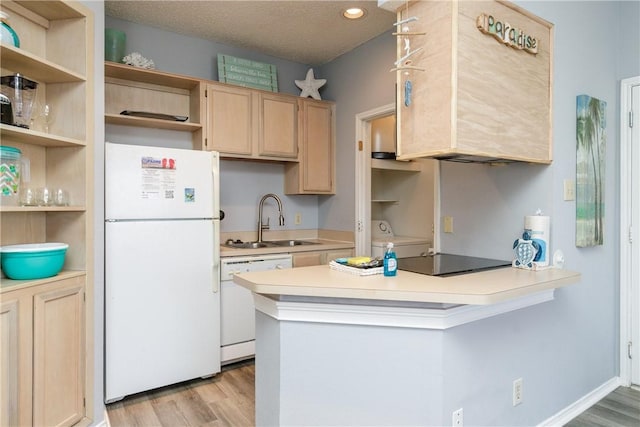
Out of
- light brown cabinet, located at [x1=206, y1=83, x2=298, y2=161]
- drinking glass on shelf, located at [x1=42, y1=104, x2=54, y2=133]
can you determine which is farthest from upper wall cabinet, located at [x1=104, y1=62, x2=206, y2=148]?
drinking glass on shelf, located at [x1=42, y1=104, x2=54, y2=133]

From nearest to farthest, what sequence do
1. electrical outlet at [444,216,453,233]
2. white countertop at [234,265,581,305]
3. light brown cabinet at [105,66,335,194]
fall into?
1. white countertop at [234,265,581,305]
2. electrical outlet at [444,216,453,233]
3. light brown cabinet at [105,66,335,194]

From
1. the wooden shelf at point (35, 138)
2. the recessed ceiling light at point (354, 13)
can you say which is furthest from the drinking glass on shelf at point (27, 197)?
the recessed ceiling light at point (354, 13)

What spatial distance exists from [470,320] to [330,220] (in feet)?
7.91

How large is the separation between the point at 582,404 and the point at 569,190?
1280mm

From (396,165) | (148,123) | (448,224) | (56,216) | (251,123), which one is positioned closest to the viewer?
(56,216)

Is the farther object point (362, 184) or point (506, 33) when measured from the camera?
point (362, 184)

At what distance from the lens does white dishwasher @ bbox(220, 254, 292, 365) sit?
2.91m

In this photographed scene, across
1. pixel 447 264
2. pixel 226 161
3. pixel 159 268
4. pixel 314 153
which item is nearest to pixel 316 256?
pixel 314 153

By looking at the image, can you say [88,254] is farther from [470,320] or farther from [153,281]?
[470,320]

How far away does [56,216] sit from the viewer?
7.15 ft

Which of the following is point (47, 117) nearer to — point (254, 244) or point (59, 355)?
point (59, 355)

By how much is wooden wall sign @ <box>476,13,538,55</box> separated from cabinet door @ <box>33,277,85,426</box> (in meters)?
2.35

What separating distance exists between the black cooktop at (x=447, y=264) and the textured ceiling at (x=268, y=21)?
6.31 feet

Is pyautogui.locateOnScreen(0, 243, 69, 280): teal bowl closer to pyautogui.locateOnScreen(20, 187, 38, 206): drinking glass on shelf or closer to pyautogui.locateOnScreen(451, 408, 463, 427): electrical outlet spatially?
pyautogui.locateOnScreen(20, 187, 38, 206): drinking glass on shelf
